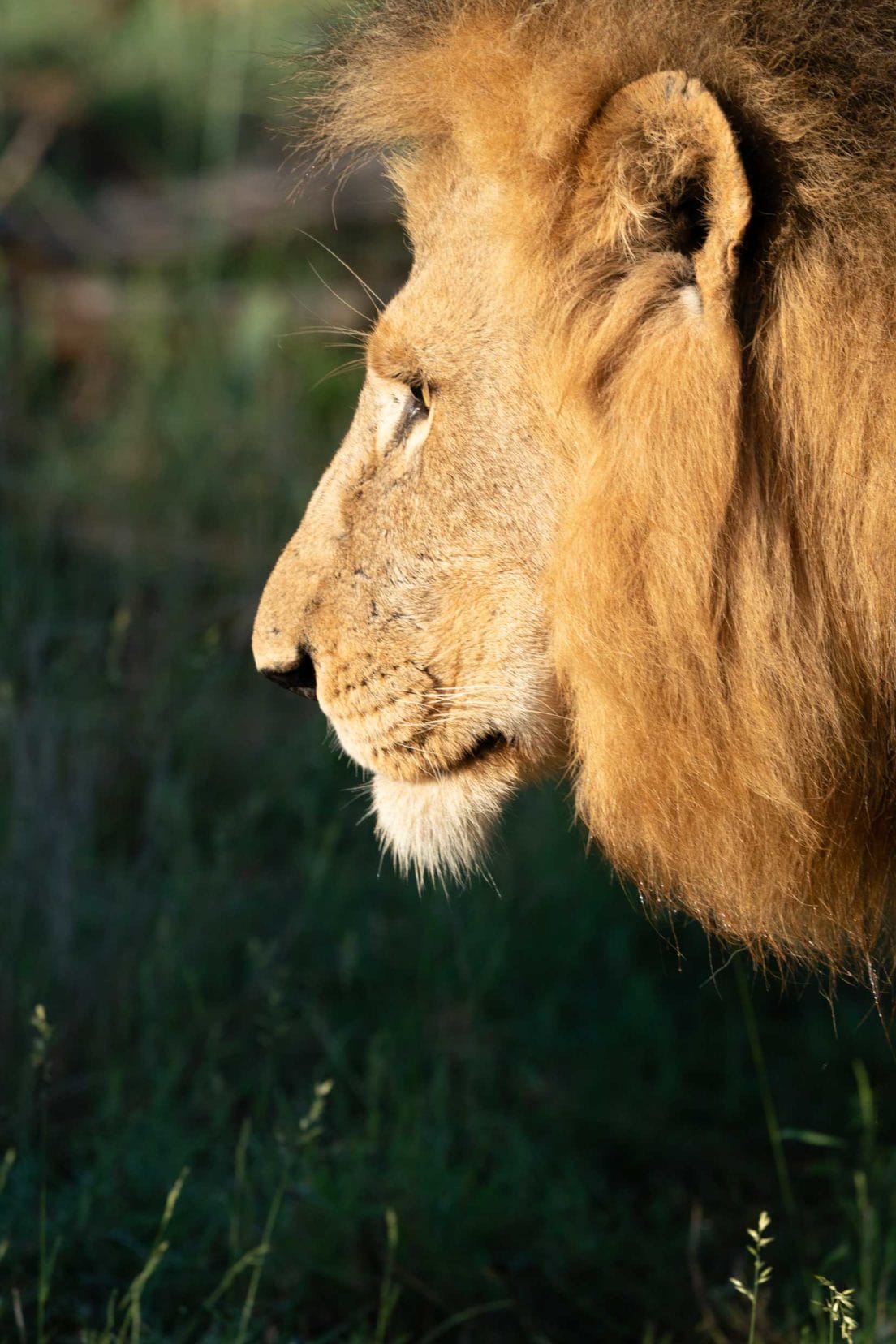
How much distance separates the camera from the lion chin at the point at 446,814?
2.30 meters

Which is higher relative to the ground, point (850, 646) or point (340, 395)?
point (850, 646)

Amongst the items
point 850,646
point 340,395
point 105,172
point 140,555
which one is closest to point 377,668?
point 850,646

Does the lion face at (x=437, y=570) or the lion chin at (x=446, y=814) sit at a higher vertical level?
the lion face at (x=437, y=570)

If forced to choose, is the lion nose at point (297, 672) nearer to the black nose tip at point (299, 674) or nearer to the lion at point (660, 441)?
the black nose tip at point (299, 674)

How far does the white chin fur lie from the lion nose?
194mm

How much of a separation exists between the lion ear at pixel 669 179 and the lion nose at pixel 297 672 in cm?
83

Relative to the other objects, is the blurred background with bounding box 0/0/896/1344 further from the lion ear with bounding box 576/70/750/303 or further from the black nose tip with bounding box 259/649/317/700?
the lion ear with bounding box 576/70/750/303

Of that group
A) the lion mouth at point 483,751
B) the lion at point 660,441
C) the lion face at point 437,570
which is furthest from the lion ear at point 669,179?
the lion mouth at point 483,751

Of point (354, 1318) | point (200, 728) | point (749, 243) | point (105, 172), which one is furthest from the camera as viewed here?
point (105, 172)

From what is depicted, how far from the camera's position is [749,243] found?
1842mm

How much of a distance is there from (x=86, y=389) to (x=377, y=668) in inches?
169

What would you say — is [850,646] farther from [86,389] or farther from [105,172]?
[105,172]

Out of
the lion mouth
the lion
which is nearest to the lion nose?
the lion

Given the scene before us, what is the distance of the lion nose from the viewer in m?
2.38
